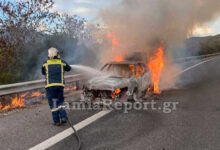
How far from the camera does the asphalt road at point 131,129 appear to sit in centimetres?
464

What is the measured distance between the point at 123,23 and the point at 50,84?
289 inches

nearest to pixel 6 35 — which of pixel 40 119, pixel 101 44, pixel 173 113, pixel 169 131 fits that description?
pixel 101 44

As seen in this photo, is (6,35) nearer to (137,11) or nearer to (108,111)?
(137,11)

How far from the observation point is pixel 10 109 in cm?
781

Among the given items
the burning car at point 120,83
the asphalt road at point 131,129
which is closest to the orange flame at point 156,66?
the burning car at point 120,83

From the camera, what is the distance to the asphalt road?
183 inches

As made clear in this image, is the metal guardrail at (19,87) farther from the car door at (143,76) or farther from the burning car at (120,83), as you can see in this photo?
the car door at (143,76)

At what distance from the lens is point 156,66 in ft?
35.1

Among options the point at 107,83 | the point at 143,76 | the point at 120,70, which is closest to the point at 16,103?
the point at 107,83

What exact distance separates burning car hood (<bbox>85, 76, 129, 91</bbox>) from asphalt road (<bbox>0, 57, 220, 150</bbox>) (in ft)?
2.47

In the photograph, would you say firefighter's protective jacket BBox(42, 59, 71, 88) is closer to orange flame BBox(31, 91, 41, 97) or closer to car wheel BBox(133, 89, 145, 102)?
car wheel BBox(133, 89, 145, 102)

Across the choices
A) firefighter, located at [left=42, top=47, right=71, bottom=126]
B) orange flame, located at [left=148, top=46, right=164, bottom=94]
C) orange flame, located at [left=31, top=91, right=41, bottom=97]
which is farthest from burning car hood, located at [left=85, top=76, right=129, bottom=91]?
orange flame, located at [left=31, top=91, right=41, bottom=97]

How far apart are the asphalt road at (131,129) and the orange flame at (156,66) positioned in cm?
251

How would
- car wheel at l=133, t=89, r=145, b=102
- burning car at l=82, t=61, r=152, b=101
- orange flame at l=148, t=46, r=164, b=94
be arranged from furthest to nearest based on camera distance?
orange flame at l=148, t=46, r=164, b=94, car wheel at l=133, t=89, r=145, b=102, burning car at l=82, t=61, r=152, b=101
